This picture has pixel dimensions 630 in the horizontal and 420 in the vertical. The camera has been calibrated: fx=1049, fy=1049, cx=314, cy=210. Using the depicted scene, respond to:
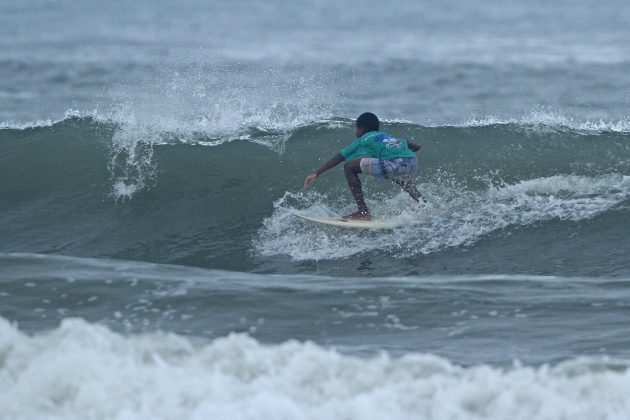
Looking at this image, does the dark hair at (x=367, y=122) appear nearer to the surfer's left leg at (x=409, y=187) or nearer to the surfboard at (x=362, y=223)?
the surfer's left leg at (x=409, y=187)

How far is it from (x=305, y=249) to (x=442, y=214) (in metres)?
1.71

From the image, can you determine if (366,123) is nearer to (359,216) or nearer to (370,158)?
(370,158)

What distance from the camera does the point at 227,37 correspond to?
32.2 metres

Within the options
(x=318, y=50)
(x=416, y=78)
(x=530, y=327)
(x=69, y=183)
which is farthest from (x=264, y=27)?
(x=530, y=327)

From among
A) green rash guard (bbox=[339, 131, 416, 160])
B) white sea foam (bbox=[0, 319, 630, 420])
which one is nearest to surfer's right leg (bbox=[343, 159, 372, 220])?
green rash guard (bbox=[339, 131, 416, 160])

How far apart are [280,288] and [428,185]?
188 inches

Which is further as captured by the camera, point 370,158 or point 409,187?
point 409,187

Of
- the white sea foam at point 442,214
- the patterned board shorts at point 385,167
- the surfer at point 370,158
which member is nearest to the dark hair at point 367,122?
the surfer at point 370,158

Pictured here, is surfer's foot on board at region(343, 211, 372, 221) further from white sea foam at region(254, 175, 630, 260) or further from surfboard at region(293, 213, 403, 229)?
white sea foam at region(254, 175, 630, 260)

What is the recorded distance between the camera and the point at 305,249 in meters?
11.6

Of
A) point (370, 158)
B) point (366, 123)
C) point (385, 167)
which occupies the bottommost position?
point (385, 167)

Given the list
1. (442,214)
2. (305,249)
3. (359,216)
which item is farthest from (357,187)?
(442,214)

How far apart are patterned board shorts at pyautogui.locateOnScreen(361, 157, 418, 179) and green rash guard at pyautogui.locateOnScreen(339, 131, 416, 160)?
0.06 meters

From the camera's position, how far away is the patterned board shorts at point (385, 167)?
1174 centimetres
